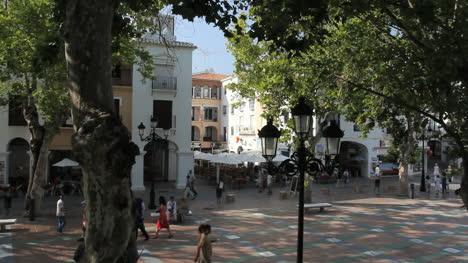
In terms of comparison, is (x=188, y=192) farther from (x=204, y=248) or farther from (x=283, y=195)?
(x=204, y=248)

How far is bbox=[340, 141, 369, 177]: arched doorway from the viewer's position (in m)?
35.8

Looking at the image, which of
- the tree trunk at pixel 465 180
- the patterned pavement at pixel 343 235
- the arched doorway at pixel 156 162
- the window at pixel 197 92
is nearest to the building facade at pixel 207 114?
the window at pixel 197 92

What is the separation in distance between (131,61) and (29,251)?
796cm

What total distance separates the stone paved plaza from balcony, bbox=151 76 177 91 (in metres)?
8.18

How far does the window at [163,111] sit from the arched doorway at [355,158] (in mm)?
16989

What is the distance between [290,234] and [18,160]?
1750cm

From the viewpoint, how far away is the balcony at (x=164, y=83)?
83.9 feet

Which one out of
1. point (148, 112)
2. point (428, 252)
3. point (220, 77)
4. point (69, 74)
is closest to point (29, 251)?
point (69, 74)

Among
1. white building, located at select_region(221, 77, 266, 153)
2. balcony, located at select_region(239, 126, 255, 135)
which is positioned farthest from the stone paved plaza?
balcony, located at select_region(239, 126, 255, 135)

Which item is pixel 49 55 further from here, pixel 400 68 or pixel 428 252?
pixel 428 252

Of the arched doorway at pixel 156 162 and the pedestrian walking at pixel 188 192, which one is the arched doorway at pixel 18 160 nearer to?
the arched doorway at pixel 156 162

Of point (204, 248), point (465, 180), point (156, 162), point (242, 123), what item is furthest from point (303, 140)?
point (242, 123)

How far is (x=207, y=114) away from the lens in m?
52.7

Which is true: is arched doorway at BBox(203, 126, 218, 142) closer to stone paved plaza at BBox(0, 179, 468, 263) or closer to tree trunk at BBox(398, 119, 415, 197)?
tree trunk at BBox(398, 119, 415, 197)
